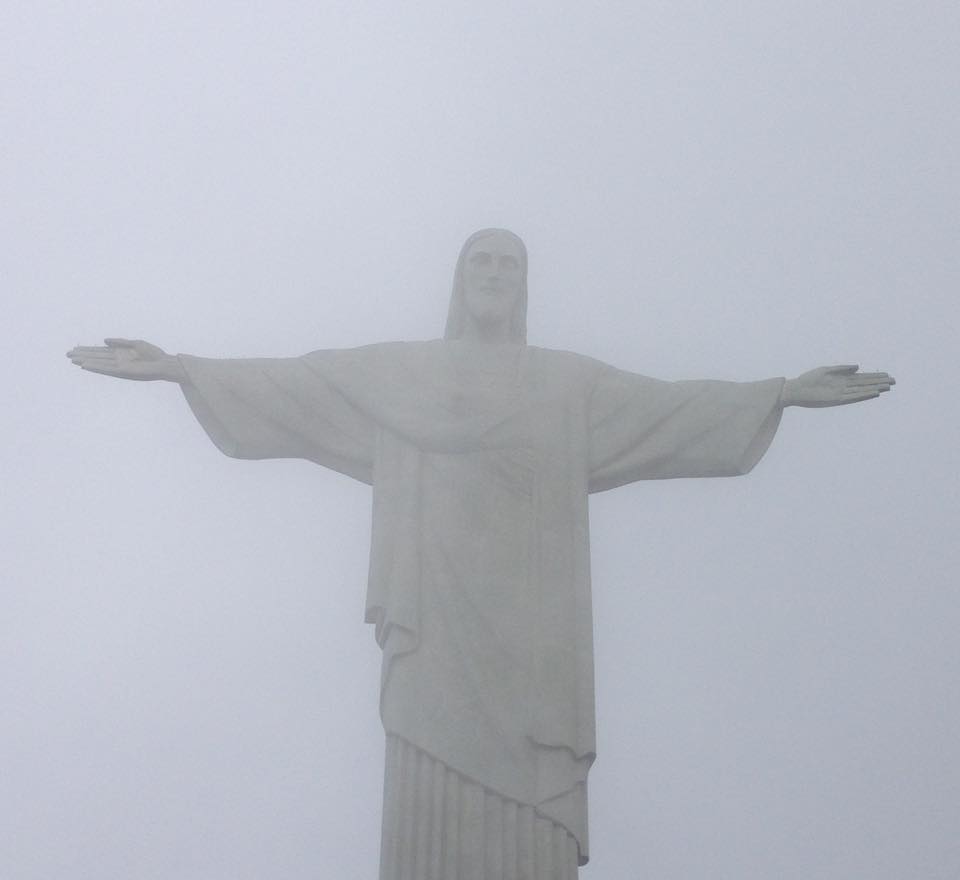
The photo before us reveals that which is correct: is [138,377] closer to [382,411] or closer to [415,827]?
[382,411]

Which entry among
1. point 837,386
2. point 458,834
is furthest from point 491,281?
point 458,834

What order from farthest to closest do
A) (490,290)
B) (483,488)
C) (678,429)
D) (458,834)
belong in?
1. (490,290)
2. (678,429)
3. (483,488)
4. (458,834)

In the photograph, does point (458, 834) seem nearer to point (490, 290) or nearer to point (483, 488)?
point (483, 488)

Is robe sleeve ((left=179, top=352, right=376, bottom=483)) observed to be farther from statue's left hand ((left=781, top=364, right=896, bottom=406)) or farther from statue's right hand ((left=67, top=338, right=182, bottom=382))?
statue's left hand ((left=781, top=364, right=896, bottom=406))

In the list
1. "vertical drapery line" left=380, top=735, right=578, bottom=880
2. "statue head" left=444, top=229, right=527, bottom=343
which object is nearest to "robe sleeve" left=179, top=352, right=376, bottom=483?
"statue head" left=444, top=229, right=527, bottom=343

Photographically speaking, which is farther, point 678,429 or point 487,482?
point 678,429

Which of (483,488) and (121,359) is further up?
(121,359)

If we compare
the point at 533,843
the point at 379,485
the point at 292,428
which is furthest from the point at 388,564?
the point at 533,843
